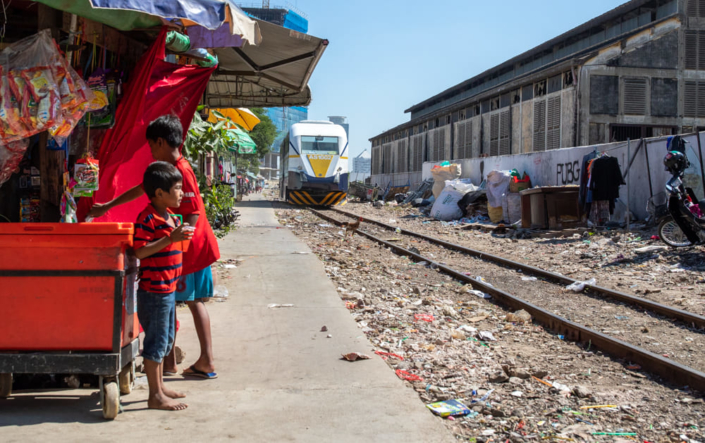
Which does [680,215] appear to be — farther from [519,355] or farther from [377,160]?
[377,160]

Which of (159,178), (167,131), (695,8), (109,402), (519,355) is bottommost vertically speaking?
(519,355)

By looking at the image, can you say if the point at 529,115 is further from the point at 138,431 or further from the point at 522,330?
the point at 138,431

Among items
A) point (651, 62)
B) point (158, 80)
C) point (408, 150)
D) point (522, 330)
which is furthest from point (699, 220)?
point (408, 150)

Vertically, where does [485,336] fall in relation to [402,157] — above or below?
below

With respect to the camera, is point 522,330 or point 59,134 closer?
point 59,134

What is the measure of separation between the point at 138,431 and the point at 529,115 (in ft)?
86.2

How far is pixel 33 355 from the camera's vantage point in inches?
132

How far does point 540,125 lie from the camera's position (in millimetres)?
26141

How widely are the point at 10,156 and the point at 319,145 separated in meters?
23.9

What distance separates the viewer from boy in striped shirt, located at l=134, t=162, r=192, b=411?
3.42 meters

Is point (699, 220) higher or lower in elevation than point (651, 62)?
lower

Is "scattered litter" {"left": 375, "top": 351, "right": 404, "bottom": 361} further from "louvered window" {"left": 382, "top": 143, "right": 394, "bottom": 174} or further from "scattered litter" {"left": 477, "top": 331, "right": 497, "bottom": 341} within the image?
"louvered window" {"left": 382, "top": 143, "right": 394, "bottom": 174}

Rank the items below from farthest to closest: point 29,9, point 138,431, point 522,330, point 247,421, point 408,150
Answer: point 408,150, point 522,330, point 29,9, point 247,421, point 138,431

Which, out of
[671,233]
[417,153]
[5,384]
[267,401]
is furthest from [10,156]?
[417,153]
